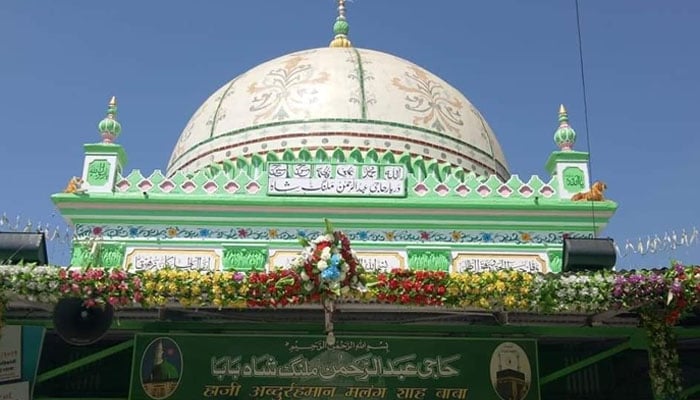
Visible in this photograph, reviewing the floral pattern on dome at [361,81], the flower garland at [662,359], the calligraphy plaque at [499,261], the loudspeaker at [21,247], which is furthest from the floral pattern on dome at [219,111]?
the flower garland at [662,359]

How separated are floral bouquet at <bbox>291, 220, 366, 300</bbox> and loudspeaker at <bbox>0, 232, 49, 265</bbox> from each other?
2852mm

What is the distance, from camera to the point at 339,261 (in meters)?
7.12

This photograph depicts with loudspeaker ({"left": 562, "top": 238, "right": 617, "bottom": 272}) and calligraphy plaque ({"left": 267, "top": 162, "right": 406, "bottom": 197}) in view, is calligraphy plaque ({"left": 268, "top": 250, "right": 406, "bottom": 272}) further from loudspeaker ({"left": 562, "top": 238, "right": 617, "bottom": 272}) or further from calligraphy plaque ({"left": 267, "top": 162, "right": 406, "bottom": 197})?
loudspeaker ({"left": 562, "top": 238, "right": 617, "bottom": 272})

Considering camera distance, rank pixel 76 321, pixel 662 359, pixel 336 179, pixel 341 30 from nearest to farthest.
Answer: pixel 76 321
pixel 662 359
pixel 336 179
pixel 341 30

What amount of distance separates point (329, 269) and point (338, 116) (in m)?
8.17

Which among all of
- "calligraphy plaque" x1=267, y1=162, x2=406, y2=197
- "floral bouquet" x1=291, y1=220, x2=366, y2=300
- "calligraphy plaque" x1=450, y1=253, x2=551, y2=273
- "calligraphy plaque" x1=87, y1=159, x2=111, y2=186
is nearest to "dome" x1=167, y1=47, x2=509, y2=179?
"calligraphy plaque" x1=267, y1=162, x2=406, y2=197

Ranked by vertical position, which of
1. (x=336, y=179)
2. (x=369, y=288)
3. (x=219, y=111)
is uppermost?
(x=219, y=111)

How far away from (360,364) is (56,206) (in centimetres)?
639

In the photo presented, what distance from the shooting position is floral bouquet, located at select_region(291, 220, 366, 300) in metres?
7.07

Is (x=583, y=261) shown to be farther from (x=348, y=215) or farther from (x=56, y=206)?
(x=56, y=206)

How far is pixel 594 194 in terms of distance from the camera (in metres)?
12.6

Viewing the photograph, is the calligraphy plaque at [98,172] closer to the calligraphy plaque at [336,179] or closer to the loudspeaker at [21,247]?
the calligraphy plaque at [336,179]

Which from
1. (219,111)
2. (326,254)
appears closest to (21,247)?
(326,254)

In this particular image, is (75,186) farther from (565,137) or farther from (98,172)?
(565,137)
